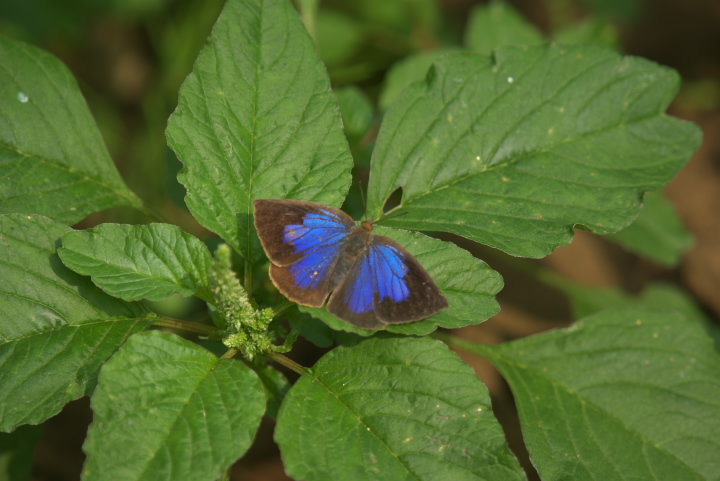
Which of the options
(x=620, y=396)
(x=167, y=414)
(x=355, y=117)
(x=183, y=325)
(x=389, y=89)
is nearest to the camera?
(x=167, y=414)

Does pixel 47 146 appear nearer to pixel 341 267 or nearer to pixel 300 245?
pixel 300 245

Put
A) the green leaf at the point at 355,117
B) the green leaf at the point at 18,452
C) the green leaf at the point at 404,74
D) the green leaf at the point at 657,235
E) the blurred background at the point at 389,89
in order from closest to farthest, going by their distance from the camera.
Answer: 1. the green leaf at the point at 18,452
2. the green leaf at the point at 355,117
3. the green leaf at the point at 657,235
4. the green leaf at the point at 404,74
5. the blurred background at the point at 389,89

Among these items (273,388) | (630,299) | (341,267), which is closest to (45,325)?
(273,388)

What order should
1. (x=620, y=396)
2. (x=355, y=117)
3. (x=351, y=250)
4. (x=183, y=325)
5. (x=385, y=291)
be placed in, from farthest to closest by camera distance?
(x=355, y=117)
(x=620, y=396)
(x=183, y=325)
(x=351, y=250)
(x=385, y=291)

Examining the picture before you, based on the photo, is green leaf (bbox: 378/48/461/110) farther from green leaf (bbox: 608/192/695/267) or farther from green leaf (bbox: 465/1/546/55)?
green leaf (bbox: 608/192/695/267)

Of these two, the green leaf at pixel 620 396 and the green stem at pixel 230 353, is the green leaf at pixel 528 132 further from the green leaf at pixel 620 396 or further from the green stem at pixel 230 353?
the green stem at pixel 230 353

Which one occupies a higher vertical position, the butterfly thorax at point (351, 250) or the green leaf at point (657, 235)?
the butterfly thorax at point (351, 250)

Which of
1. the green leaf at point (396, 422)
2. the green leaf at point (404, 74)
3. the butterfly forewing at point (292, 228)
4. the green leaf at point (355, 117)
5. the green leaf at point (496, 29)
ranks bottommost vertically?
the green leaf at point (396, 422)

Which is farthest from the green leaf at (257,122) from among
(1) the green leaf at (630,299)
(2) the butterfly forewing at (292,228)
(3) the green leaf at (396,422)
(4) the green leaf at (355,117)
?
(1) the green leaf at (630,299)
